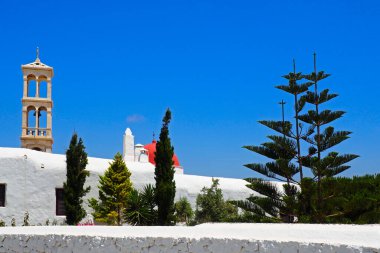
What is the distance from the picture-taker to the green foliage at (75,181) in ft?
52.7

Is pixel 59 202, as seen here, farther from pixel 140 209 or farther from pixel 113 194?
pixel 140 209

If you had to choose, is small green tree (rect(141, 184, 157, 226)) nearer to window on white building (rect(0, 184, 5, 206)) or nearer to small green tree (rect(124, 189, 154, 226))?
small green tree (rect(124, 189, 154, 226))

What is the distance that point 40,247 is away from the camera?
6.57 meters

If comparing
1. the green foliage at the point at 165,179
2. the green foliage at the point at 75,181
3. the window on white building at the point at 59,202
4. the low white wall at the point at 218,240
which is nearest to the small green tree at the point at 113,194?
the green foliage at the point at 75,181

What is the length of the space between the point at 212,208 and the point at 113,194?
3.42 metres

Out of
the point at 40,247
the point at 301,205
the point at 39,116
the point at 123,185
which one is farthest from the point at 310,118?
the point at 39,116

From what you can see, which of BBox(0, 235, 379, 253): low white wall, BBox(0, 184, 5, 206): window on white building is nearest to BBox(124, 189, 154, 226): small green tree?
BBox(0, 184, 5, 206): window on white building

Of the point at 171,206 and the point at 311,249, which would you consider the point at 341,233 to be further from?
the point at 171,206

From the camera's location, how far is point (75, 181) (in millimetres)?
16266

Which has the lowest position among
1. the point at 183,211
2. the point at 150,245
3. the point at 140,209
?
the point at 150,245

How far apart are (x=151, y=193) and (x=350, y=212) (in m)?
5.96

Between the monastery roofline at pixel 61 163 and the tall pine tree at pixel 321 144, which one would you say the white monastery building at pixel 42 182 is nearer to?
the monastery roofline at pixel 61 163

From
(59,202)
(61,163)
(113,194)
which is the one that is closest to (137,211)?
(113,194)

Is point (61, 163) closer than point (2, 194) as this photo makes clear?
No
